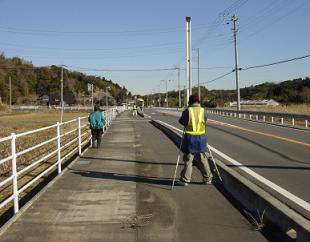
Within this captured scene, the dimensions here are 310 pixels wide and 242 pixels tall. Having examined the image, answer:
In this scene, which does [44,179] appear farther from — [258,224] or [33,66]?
[33,66]

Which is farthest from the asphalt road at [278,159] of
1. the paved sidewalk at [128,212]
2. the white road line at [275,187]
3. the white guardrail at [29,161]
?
the white guardrail at [29,161]

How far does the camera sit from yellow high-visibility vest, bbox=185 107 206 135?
9.76 metres

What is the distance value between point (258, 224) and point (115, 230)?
1880 mm

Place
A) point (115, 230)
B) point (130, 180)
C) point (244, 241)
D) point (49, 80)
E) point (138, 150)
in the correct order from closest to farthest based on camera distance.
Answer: point (244, 241) < point (115, 230) < point (130, 180) < point (138, 150) < point (49, 80)

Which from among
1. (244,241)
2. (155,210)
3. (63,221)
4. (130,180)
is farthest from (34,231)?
(130,180)

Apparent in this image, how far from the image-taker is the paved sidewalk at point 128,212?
258 inches

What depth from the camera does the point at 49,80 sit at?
582ft

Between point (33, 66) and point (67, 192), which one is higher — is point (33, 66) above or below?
above

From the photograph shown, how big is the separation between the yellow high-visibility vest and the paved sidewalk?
1.05 m

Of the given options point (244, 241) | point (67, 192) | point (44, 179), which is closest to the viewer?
point (244, 241)

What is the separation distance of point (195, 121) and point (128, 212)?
2.63 m

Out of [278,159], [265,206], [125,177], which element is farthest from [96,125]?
[265,206]

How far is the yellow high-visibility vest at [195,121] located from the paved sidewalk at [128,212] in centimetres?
105

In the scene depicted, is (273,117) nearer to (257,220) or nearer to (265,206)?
(265,206)
